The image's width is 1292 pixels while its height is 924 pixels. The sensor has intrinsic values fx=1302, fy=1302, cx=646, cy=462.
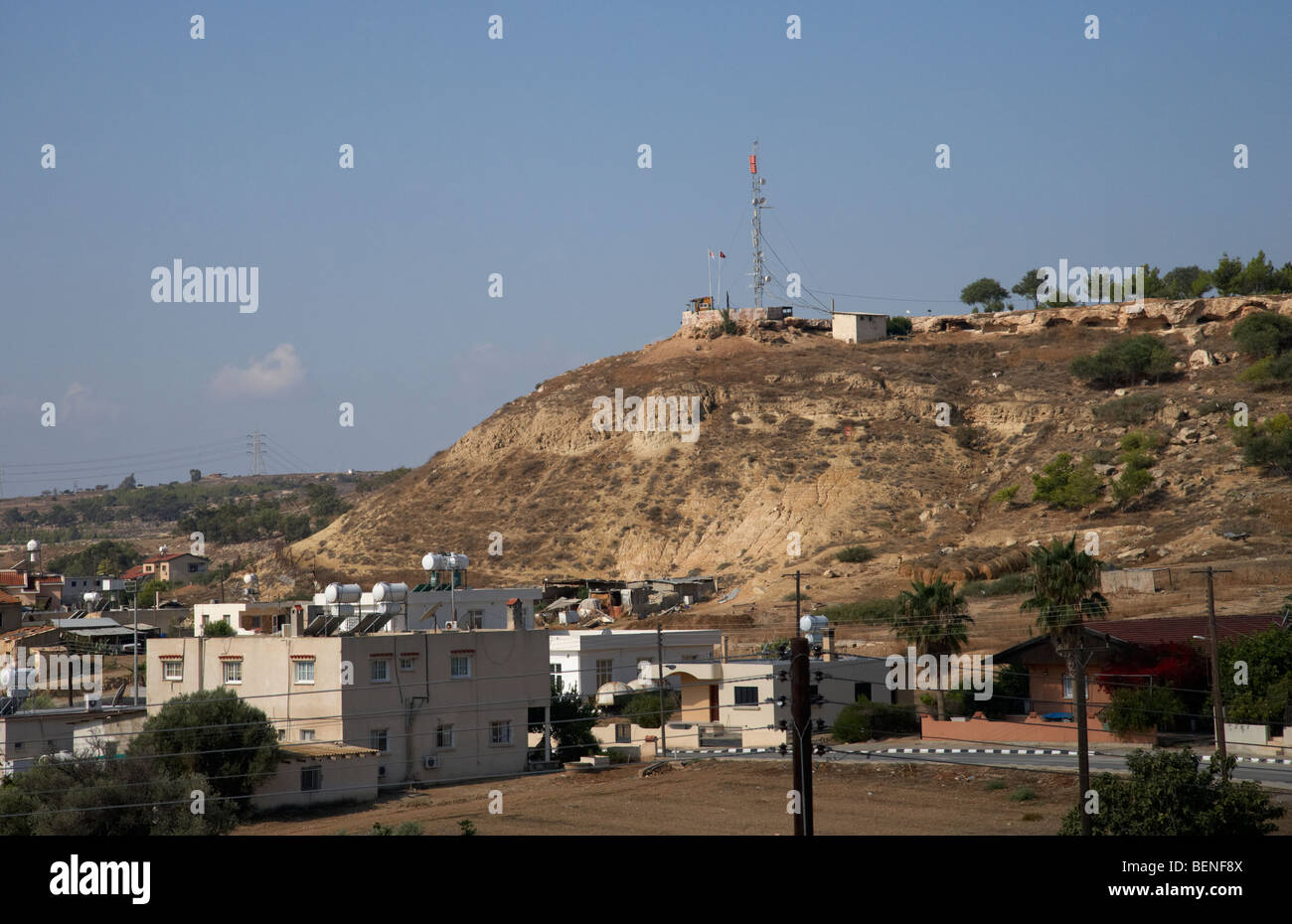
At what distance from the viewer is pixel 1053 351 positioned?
110 metres

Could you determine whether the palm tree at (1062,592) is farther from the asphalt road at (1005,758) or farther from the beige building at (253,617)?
the beige building at (253,617)

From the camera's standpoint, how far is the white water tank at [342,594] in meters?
42.1

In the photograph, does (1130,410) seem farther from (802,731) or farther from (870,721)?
(802,731)

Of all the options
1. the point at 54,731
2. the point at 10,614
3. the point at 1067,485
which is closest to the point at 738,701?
the point at 54,731

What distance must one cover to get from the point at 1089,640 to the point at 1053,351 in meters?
71.9

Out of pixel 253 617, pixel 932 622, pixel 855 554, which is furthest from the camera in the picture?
pixel 855 554

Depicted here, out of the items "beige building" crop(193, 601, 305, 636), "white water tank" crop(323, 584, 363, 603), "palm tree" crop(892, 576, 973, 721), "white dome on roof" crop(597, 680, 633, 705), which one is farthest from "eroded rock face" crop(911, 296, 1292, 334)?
"white water tank" crop(323, 584, 363, 603)

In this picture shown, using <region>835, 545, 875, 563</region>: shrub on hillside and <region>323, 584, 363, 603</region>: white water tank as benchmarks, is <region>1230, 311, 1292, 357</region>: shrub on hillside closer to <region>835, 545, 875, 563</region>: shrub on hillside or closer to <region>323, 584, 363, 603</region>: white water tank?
<region>835, 545, 875, 563</region>: shrub on hillside

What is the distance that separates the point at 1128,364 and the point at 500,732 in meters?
72.6

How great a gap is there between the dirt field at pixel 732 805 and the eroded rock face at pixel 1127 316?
268ft

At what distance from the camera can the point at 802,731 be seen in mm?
19422

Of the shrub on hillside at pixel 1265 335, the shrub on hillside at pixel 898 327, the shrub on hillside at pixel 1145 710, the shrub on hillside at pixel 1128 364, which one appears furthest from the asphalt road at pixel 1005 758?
the shrub on hillside at pixel 898 327
